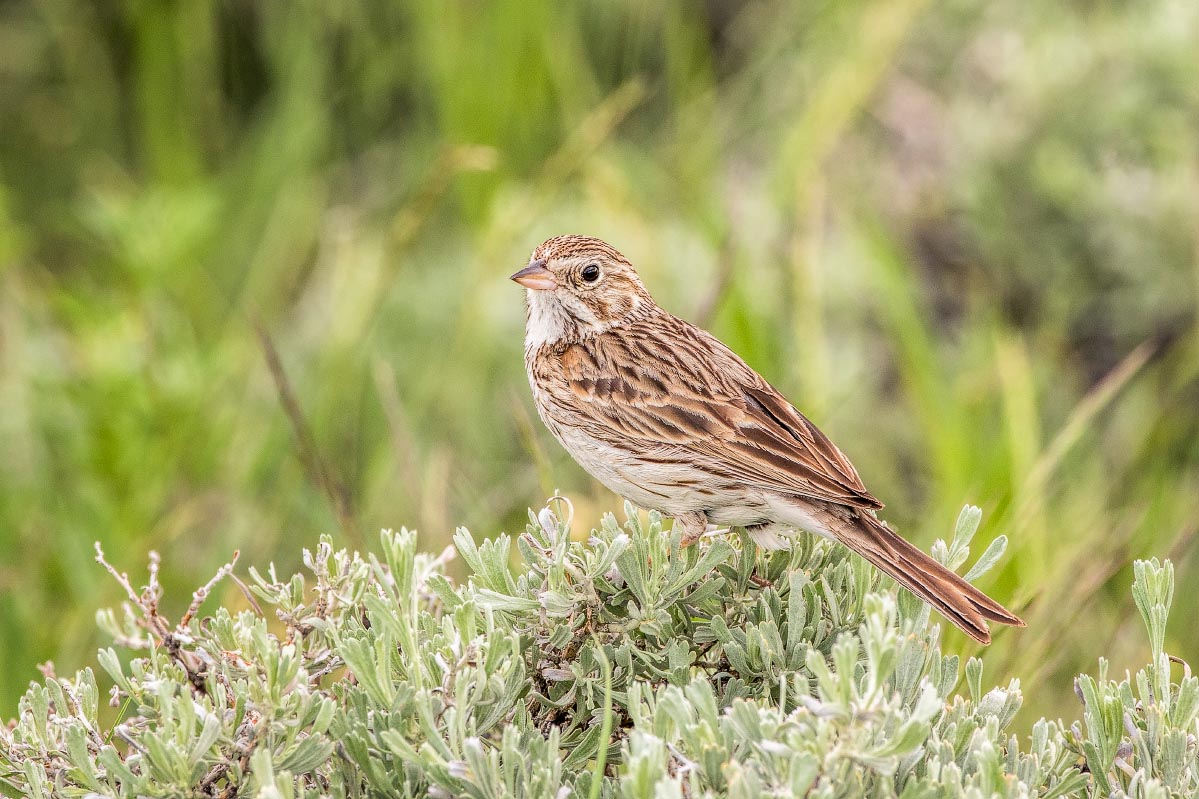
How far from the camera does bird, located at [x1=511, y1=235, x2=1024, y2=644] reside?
305 cm

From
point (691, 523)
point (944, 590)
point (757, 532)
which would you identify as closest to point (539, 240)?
point (691, 523)

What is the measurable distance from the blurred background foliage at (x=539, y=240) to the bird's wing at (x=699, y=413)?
0.93ft

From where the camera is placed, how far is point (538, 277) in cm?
385

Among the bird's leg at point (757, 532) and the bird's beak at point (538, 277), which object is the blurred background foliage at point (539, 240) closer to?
the bird's beak at point (538, 277)

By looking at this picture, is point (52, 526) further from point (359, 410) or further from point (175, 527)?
point (359, 410)

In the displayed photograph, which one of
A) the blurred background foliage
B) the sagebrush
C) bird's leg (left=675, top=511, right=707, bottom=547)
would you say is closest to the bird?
bird's leg (left=675, top=511, right=707, bottom=547)

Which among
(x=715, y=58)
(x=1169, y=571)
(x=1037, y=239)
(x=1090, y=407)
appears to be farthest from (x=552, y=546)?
(x=715, y=58)

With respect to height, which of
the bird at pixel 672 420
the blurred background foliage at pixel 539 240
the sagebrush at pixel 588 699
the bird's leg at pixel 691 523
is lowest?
the sagebrush at pixel 588 699

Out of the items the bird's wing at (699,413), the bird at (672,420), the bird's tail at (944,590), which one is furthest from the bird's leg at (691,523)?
the bird's tail at (944,590)

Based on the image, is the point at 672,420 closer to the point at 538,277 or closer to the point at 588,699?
the point at 538,277

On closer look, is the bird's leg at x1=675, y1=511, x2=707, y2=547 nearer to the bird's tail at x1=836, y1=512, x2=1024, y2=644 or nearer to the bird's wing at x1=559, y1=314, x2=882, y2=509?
the bird's wing at x1=559, y1=314, x2=882, y2=509

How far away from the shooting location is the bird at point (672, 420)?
10.0 ft

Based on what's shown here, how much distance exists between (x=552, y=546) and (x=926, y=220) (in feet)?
16.1

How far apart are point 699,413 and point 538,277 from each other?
2.22 feet
